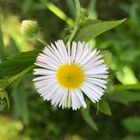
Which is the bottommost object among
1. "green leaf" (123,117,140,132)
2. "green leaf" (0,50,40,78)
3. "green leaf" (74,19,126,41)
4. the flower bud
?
"green leaf" (123,117,140,132)

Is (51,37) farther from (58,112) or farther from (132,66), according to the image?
(132,66)

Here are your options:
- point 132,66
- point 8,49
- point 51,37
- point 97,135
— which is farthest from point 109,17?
point 8,49

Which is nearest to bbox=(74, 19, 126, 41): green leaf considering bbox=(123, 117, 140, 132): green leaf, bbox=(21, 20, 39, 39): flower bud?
bbox=(21, 20, 39, 39): flower bud

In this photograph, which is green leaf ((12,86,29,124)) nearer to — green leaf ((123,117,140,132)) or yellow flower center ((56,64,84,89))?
green leaf ((123,117,140,132))

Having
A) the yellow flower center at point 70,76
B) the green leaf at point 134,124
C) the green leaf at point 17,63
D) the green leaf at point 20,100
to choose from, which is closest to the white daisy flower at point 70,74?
the yellow flower center at point 70,76

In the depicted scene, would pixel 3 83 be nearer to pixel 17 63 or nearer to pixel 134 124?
pixel 17 63

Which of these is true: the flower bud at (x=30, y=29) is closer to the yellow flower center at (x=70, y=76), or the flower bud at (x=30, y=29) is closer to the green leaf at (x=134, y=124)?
the yellow flower center at (x=70, y=76)

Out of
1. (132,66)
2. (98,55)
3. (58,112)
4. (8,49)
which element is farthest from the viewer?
(58,112)
